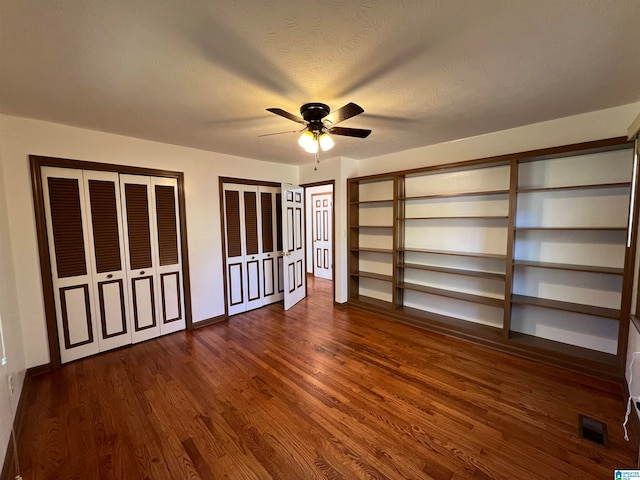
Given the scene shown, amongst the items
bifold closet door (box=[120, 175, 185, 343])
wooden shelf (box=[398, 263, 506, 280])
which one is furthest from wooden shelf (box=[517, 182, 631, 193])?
bifold closet door (box=[120, 175, 185, 343])

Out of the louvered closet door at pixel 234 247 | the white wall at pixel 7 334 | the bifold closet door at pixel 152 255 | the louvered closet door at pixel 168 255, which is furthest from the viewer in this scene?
the louvered closet door at pixel 234 247

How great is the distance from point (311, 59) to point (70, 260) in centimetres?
312

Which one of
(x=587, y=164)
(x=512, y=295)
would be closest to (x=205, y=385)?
(x=512, y=295)

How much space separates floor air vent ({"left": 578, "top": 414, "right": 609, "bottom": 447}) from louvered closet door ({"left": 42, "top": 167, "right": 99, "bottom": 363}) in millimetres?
4550

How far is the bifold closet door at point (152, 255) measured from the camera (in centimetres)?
313

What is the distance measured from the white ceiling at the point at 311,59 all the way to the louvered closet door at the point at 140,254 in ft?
2.56

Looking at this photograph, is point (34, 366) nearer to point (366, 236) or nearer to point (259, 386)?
point (259, 386)

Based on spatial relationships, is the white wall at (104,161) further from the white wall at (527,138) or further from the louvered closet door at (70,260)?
the white wall at (527,138)

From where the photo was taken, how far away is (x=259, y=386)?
239 centimetres

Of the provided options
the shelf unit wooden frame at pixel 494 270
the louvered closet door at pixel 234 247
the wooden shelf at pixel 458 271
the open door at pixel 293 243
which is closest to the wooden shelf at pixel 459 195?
the shelf unit wooden frame at pixel 494 270

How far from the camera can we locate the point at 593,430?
1.85m

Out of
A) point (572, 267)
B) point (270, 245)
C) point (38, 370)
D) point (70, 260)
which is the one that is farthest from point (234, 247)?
point (572, 267)

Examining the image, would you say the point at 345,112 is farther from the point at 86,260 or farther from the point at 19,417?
the point at 19,417

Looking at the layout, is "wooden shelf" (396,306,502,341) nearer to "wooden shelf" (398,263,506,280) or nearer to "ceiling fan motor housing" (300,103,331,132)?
"wooden shelf" (398,263,506,280)
